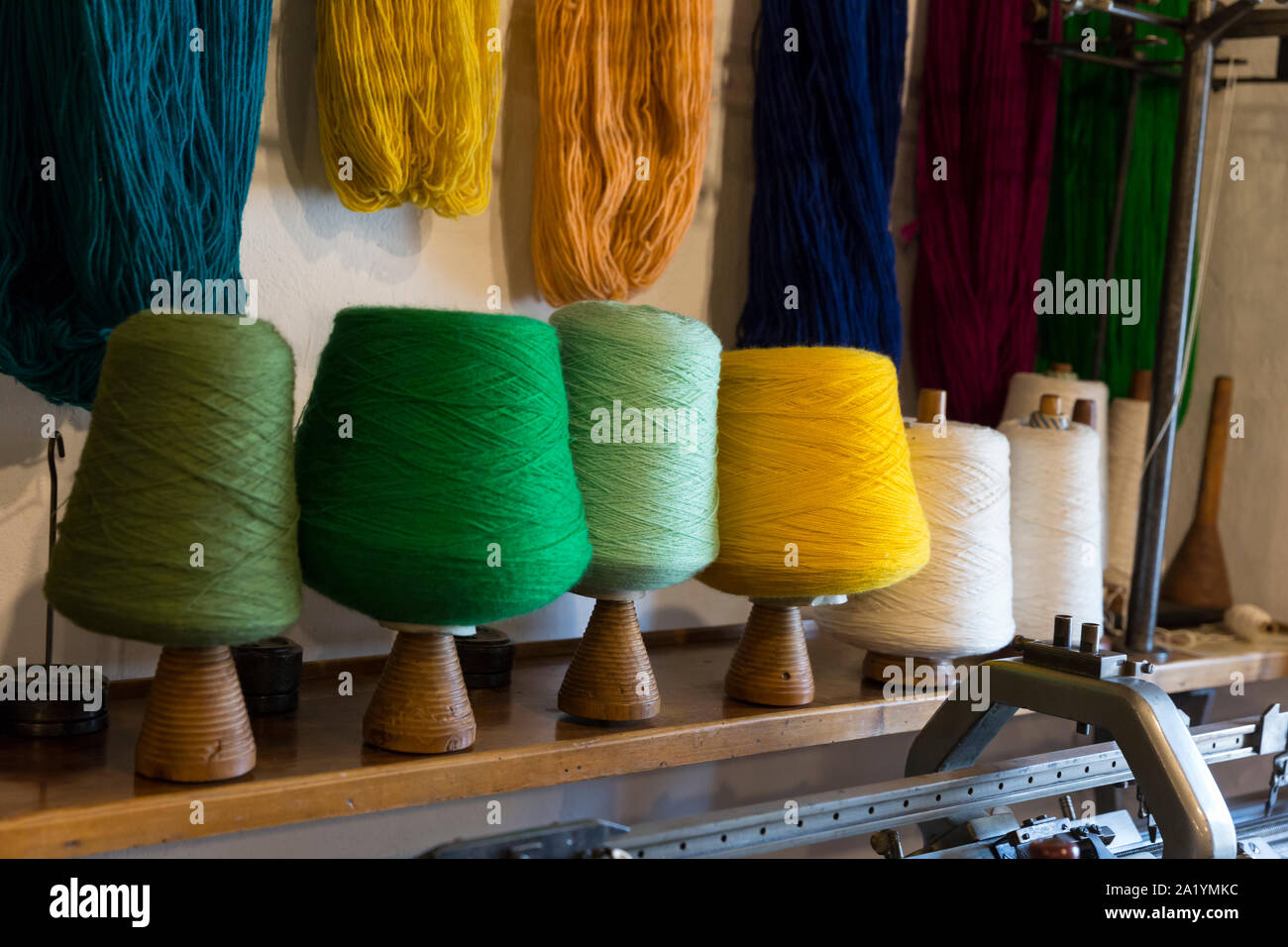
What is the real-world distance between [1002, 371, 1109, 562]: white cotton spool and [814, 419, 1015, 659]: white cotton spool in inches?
10.3

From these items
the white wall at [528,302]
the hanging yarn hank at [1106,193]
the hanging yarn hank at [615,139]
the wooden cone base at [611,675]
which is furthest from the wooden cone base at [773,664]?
the hanging yarn hank at [1106,193]

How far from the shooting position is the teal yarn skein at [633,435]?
36.7 inches

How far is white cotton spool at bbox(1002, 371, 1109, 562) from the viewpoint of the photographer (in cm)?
141

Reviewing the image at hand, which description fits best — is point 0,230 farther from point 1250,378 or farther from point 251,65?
point 1250,378

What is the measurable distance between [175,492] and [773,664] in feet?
1.79

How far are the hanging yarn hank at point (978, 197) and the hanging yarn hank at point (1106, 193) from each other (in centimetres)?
9

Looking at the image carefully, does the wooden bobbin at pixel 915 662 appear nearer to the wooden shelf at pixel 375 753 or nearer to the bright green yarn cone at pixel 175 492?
the wooden shelf at pixel 375 753

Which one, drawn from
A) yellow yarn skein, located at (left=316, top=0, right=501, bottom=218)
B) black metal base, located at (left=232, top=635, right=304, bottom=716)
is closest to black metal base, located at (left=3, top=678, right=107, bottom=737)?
black metal base, located at (left=232, top=635, right=304, bottom=716)

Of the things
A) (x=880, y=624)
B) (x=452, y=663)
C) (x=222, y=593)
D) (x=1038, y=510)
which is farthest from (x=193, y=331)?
(x=1038, y=510)

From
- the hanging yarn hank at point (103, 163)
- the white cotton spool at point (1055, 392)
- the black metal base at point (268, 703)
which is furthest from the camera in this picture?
the white cotton spool at point (1055, 392)

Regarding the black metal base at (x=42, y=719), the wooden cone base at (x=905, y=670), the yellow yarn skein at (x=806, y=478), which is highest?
the yellow yarn skein at (x=806, y=478)

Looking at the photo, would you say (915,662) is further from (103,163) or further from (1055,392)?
(103,163)

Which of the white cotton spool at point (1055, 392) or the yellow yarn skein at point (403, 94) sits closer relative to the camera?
the yellow yarn skein at point (403, 94)

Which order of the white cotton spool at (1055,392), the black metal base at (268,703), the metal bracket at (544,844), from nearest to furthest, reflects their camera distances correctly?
the metal bracket at (544,844) < the black metal base at (268,703) < the white cotton spool at (1055,392)
